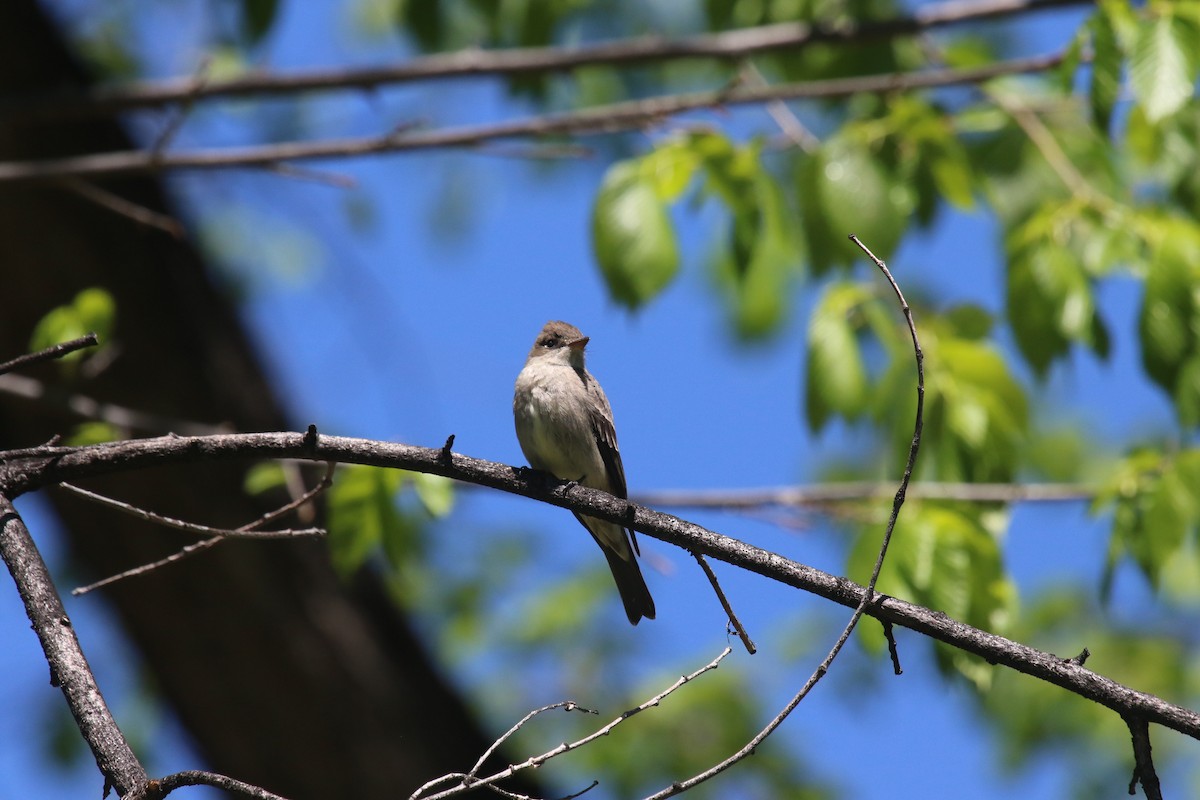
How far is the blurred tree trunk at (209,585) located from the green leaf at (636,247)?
2355 mm

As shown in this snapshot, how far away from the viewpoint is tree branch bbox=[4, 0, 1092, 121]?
539 centimetres

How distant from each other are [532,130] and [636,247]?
104cm

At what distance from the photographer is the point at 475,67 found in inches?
216

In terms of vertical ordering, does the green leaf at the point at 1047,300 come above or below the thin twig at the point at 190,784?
above

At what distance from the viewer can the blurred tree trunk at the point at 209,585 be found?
575cm

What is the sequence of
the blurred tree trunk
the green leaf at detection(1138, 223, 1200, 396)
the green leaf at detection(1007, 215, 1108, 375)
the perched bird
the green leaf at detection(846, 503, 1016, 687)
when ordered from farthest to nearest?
the blurred tree trunk < the perched bird < the green leaf at detection(1007, 215, 1108, 375) < the green leaf at detection(1138, 223, 1200, 396) < the green leaf at detection(846, 503, 1016, 687)

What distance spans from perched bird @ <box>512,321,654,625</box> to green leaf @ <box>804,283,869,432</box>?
37.7 inches

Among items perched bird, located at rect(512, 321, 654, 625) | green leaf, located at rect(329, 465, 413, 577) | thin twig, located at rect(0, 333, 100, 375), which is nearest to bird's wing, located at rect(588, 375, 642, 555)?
perched bird, located at rect(512, 321, 654, 625)

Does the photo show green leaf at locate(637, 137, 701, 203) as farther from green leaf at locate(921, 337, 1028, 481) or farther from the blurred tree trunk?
the blurred tree trunk

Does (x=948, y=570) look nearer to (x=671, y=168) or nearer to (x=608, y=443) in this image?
(x=608, y=443)

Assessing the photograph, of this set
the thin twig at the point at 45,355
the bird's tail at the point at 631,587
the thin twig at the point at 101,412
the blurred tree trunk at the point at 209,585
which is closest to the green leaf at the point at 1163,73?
the bird's tail at the point at 631,587

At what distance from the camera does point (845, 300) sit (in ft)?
16.0

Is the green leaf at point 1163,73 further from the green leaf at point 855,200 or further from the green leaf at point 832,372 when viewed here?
the green leaf at point 832,372

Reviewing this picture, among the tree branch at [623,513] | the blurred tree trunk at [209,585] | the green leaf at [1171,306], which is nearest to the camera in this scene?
the tree branch at [623,513]
